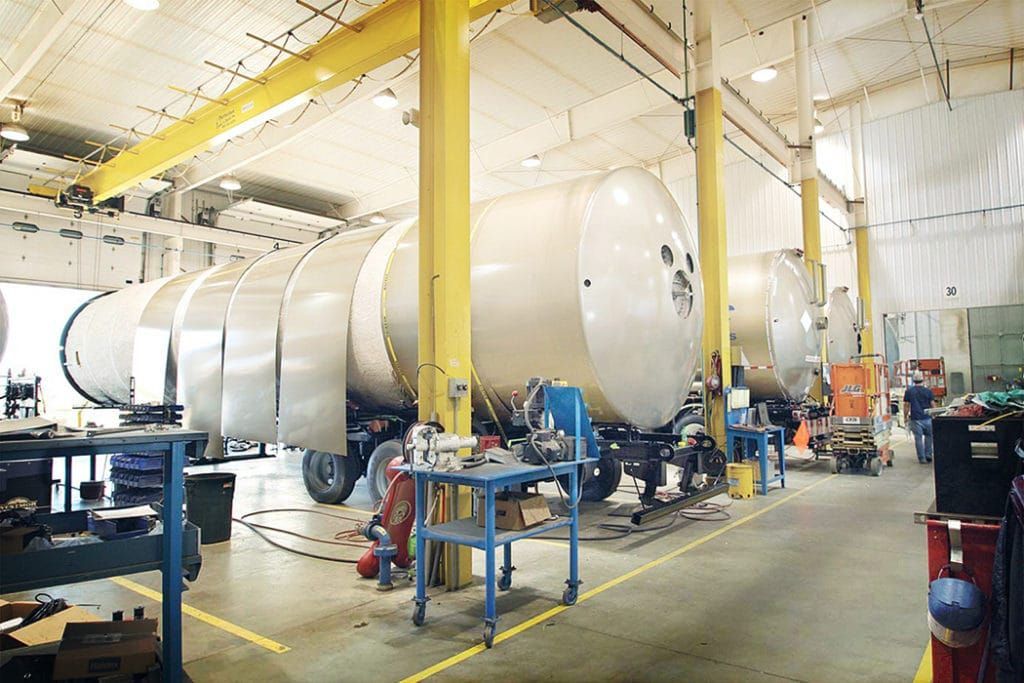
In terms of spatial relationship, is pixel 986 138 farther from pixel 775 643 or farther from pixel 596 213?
pixel 775 643

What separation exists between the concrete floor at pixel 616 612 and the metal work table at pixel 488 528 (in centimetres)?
16

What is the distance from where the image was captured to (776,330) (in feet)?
33.7

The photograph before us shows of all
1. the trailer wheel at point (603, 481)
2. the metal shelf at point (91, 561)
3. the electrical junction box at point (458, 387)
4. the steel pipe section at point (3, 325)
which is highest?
the steel pipe section at point (3, 325)

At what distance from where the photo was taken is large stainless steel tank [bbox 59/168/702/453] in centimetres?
570

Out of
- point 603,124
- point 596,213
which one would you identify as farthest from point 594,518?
point 603,124

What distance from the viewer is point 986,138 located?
1673cm

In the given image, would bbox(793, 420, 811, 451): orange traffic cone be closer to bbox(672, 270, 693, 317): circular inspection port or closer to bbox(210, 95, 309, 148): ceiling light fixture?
bbox(672, 270, 693, 317): circular inspection port

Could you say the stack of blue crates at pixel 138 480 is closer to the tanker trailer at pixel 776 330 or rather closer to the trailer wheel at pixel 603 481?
the trailer wheel at pixel 603 481

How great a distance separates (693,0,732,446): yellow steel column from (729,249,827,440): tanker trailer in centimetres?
126

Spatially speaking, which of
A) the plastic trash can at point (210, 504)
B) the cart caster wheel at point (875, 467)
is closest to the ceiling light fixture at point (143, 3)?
the plastic trash can at point (210, 504)

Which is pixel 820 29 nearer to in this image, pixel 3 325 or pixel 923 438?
pixel 923 438

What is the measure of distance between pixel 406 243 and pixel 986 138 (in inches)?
675

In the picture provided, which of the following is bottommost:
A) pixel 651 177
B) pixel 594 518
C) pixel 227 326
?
pixel 594 518

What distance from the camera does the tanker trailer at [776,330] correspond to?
1026cm
